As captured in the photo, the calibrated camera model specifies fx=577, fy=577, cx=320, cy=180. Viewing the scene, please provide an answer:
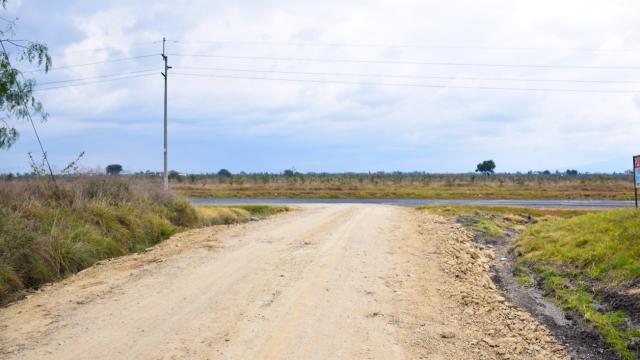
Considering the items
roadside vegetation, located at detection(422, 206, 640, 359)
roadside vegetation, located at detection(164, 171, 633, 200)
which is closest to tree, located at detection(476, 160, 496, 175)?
roadside vegetation, located at detection(164, 171, 633, 200)

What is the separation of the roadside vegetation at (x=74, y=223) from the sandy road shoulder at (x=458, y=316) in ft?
21.9

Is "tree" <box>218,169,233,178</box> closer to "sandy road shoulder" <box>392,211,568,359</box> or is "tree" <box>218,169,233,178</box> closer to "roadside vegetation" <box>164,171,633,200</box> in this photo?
"roadside vegetation" <box>164,171,633,200</box>

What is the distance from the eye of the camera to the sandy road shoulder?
721 cm

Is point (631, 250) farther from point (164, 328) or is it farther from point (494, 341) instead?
point (164, 328)

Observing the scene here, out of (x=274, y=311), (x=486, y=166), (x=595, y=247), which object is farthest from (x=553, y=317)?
(x=486, y=166)

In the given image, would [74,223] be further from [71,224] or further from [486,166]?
[486,166]

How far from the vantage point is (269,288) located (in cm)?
962

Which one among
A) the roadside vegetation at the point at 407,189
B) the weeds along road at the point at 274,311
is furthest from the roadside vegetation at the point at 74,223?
the roadside vegetation at the point at 407,189

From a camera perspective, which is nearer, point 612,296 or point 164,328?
point 164,328

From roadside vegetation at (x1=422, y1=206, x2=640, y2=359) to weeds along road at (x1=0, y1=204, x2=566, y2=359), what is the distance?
1.11m

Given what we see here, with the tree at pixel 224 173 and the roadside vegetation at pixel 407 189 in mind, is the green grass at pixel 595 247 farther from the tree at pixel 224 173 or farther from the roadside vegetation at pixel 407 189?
the tree at pixel 224 173

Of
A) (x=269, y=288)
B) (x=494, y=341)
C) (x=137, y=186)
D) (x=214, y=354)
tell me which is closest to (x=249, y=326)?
(x=214, y=354)

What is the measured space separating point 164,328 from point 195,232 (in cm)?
1097

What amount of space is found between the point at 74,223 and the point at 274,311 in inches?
301
